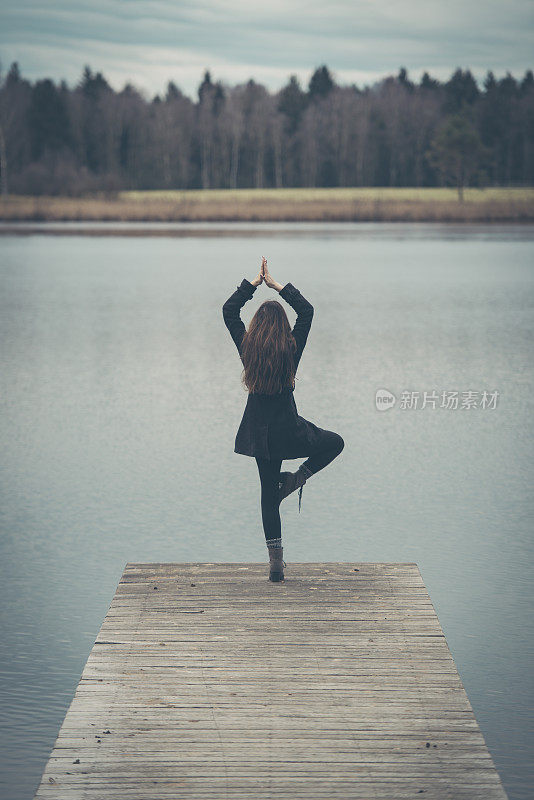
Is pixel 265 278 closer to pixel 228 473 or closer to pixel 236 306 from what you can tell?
pixel 236 306

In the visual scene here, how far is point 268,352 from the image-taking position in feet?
15.9

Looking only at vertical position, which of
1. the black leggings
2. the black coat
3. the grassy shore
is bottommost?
the grassy shore

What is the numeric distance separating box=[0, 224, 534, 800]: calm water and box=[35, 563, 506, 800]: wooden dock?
1.18ft

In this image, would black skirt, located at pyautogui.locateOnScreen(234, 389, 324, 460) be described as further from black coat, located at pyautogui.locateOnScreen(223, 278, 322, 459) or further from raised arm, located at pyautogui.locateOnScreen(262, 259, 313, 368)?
raised arm, located at pyautogui.locateOnScreen(262, 259, 313, 368)

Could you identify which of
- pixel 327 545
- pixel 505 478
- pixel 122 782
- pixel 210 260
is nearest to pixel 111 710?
pixel 122 782

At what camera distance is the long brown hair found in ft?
15.9

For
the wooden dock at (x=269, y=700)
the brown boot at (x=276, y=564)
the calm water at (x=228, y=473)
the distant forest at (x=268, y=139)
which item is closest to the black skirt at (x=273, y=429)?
the brown boot at (x=276, y=564)

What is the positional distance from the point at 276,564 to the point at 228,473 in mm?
3269

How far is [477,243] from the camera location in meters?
33.6

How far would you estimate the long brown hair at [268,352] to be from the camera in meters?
4.84

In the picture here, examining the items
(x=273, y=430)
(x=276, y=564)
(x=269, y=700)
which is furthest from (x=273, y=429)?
(x=269, y=700)

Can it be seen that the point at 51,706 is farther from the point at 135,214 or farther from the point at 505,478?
the point at 135,214

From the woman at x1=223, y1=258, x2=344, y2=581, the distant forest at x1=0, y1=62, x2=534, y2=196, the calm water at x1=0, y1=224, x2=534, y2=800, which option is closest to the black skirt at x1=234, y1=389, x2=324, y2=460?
the woman at x1=223, y1=258, x2=344, y2=581

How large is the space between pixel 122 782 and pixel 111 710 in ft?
1.68
